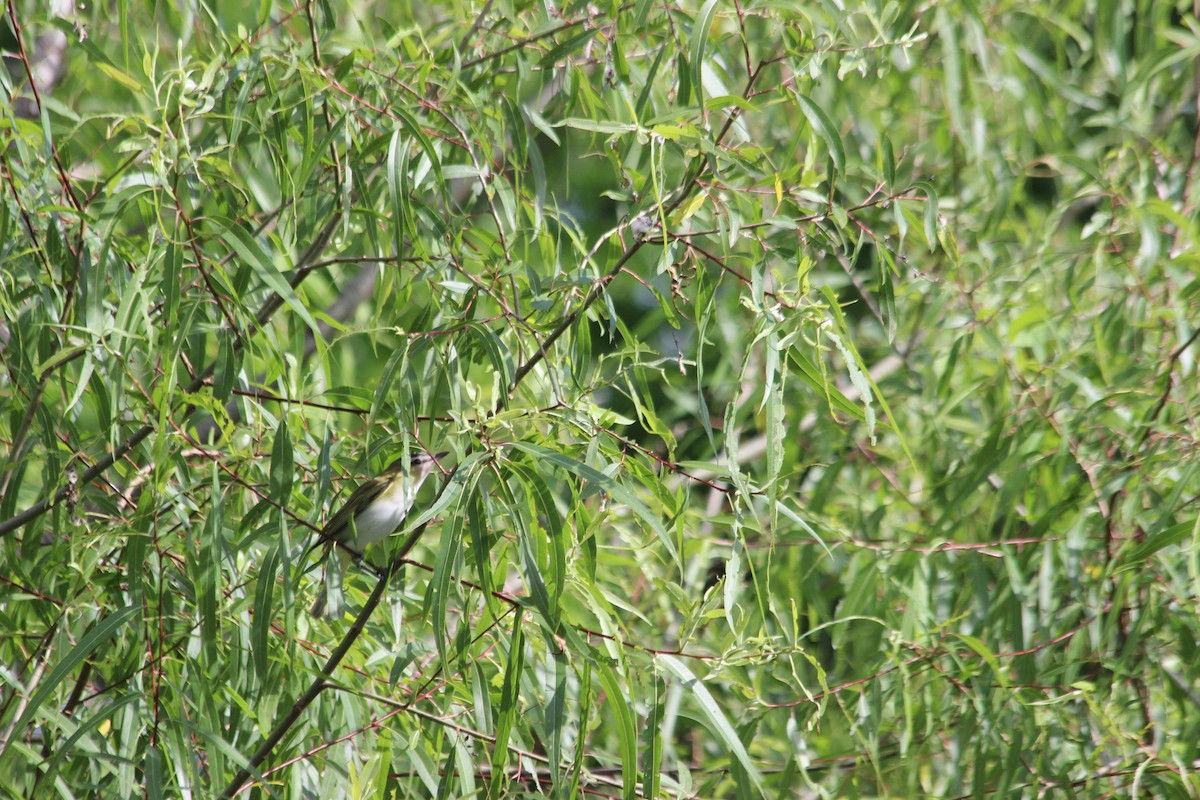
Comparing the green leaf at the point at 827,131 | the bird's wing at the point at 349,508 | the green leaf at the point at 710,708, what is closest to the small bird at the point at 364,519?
the bird's wing at the point at 349,508

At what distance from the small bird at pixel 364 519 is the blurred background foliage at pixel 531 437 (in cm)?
6

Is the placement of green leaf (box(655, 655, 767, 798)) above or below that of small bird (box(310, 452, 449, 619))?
below

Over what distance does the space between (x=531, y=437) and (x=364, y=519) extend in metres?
1.15

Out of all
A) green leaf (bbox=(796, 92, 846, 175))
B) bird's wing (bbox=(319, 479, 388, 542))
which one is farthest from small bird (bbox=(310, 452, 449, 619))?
green leaf (bbox=(796, 92, 846, 175))

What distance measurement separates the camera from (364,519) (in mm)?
2822

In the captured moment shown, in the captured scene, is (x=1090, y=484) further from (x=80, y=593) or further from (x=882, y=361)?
(x=80, y=593)

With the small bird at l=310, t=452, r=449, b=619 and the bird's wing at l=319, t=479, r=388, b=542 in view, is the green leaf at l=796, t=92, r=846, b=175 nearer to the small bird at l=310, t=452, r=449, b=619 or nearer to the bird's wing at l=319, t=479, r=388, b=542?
the small bird at l=310, t=452, r=449, b=619

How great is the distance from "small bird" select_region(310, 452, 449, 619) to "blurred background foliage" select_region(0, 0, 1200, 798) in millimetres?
57

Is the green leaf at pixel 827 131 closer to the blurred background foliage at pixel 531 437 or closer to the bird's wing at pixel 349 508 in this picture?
the blurred background foliage at pixel 531 437

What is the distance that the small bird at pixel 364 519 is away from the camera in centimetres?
205

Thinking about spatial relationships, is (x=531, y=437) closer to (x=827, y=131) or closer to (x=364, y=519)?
(x=827, y=131)

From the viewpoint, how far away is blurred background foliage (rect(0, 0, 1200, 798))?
5.96 feet

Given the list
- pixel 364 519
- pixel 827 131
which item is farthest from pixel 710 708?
pixel 364 519

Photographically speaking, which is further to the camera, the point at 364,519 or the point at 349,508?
the point at 364,519
